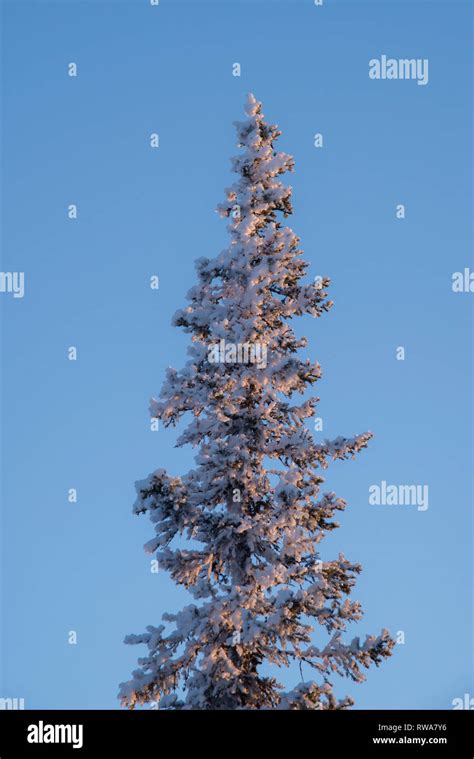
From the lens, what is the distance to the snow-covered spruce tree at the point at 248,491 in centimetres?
1675

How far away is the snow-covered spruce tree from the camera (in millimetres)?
16750

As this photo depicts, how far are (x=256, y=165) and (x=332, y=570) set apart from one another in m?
8.77

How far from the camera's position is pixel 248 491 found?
60.3ft

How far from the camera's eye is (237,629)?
16406mm
